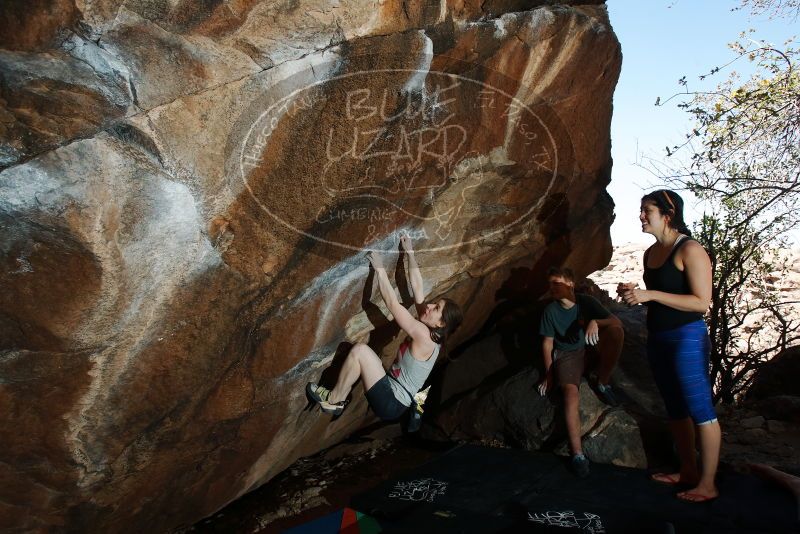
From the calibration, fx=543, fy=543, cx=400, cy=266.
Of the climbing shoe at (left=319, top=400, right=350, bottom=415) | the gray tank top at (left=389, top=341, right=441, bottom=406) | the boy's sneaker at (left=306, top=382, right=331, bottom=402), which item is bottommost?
the climbing shoe at (left=319, top=400, right=350, bottom=415)

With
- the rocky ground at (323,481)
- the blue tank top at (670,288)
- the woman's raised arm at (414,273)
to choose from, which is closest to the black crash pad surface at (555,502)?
the rocky ground at (323,481)

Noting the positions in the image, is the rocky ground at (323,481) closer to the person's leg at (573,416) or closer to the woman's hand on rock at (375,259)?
the person's leg at (573,416)

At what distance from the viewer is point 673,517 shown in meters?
3.18

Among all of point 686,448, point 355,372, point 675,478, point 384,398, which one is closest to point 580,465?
point 675,478

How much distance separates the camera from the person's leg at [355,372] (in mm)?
3885

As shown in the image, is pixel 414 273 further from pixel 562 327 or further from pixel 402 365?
pixel 562 327

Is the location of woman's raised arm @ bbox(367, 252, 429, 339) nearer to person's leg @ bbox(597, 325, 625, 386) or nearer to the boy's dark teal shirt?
the boy's dark teal shirt

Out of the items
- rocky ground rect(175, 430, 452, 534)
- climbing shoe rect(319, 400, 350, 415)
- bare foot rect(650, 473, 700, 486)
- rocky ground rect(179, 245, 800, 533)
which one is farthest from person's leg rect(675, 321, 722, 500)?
rocky ground rect(175, 430, 452, 534)

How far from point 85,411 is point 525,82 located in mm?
3321

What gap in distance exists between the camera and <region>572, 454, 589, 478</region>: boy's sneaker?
3853 mm

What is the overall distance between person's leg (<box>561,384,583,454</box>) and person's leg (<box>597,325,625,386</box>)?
0.45 metres

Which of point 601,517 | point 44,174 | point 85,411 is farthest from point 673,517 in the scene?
point 44,174

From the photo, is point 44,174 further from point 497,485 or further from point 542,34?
point 497,485

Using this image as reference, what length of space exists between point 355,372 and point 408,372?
1.31ft
